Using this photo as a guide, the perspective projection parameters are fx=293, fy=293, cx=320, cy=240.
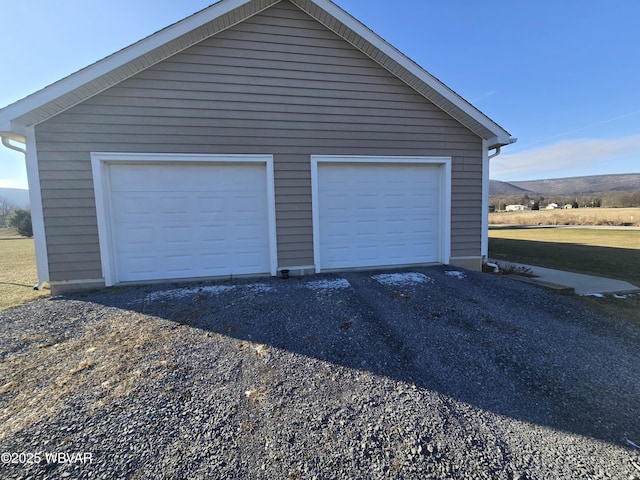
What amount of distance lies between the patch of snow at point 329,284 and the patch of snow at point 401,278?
2.10 ft

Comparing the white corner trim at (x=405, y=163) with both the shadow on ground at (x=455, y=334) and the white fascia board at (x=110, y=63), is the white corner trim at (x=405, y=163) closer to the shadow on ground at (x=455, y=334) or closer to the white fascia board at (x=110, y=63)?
the shadow on ground at (x=455, y=334)

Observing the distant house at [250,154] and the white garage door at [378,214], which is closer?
the distant house at [250,154]

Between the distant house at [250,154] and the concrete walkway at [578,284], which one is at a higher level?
the distant house at [250,154]

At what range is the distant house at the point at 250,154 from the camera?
4.82m

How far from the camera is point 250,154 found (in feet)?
17.5

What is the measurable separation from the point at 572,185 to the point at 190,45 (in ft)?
363

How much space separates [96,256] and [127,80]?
3003mm

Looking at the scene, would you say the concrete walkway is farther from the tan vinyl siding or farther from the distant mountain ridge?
the distant mountain ridge

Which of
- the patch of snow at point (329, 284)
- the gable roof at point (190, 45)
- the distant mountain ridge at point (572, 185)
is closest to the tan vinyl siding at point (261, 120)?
the gable roof at point (190, 45)

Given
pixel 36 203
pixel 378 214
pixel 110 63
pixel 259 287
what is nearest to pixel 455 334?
pixel 259 287

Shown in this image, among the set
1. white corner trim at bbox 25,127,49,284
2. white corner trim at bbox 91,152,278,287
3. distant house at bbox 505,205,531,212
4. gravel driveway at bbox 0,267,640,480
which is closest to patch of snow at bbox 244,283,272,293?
gravel driveway at bbox 0,267,640,480

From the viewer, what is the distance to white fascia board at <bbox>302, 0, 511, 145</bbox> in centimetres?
518

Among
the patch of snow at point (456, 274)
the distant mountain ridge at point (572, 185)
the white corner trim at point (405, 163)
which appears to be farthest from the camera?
the distant mountain ridge at point (572, 185)

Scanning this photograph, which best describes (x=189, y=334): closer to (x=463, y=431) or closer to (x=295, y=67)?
(x=463, y=431)
